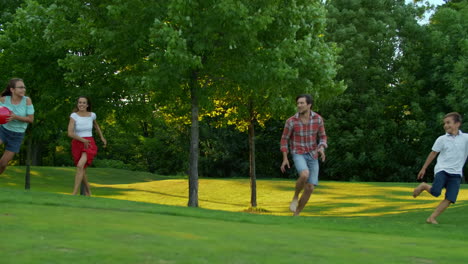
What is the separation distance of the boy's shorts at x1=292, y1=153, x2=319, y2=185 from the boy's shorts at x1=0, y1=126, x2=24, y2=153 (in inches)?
214

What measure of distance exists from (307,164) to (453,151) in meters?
2.68

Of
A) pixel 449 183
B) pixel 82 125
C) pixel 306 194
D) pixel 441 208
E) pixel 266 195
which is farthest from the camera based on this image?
pixel 266 195

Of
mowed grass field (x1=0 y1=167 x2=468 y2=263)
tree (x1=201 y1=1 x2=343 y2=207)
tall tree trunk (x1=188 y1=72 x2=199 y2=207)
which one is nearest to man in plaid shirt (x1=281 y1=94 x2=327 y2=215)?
mowed grass field (x1=0 y1=167 x2=468 y2=263)

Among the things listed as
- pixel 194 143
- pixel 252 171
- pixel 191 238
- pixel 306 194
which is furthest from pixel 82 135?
pixel 252 171

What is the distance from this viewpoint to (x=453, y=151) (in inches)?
418

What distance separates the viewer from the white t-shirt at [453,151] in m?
10.6

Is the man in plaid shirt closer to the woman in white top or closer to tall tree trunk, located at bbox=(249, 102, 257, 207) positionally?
the woman in white top

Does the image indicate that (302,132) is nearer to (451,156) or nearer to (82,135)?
(451,156)

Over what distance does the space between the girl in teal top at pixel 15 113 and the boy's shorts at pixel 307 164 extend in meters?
5.21

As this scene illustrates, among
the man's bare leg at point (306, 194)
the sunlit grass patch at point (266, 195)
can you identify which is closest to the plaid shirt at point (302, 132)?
the man's bare leg at point (306, 194)

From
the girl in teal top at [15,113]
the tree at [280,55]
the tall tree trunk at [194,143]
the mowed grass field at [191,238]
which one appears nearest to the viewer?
the mowed grass field at [191,238]

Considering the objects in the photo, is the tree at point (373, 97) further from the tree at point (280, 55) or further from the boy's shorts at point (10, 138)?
the boy's shorts at point (10, 138)

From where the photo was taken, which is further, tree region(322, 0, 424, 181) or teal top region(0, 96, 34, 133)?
tree region(322, 0, 424, 181)

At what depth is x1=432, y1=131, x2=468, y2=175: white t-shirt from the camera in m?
10.6
